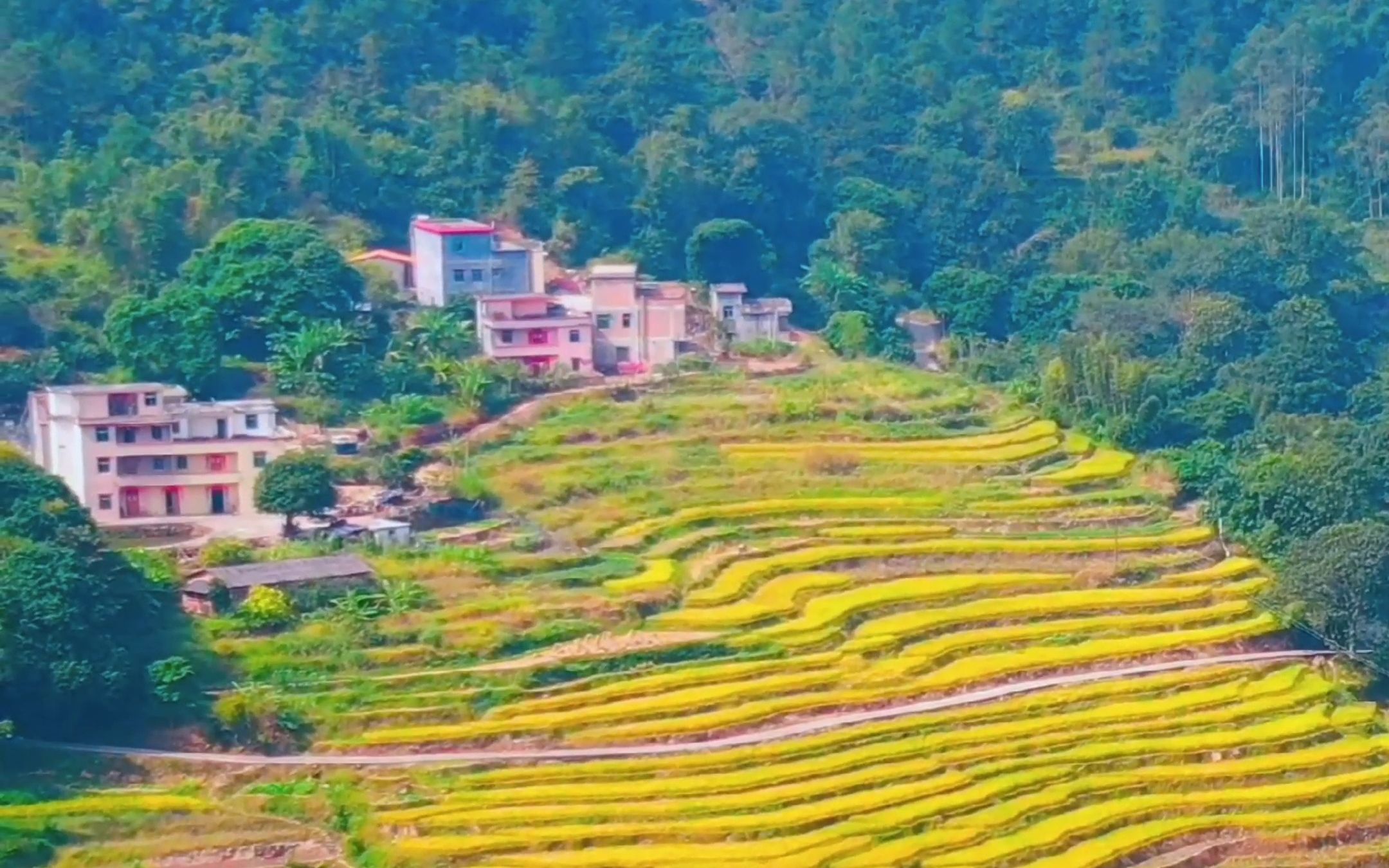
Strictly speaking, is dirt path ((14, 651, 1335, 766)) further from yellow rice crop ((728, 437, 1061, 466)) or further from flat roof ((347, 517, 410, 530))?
yellow rice crop ((728, 437, 1061, 466))

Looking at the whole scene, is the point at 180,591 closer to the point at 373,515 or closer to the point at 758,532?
the point at 373,515

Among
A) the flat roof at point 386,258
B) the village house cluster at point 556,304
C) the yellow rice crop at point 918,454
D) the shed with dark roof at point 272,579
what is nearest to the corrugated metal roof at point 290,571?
the shed with dark roof at point 272,579

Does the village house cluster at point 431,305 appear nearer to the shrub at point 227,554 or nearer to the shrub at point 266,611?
the shrub at point 227,554

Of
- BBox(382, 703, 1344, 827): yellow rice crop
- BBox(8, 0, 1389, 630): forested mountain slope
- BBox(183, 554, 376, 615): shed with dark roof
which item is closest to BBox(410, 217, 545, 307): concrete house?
BBox(8, 0, 1389, 630): forested mountain slope

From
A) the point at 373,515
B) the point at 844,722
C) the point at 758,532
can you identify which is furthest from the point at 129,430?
the point at 844,722

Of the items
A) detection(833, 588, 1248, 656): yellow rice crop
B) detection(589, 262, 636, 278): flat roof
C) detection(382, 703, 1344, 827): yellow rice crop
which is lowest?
detection(382, 703, 1344, 827): yellow rice crop
